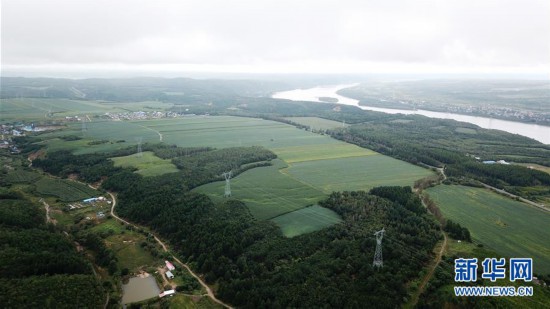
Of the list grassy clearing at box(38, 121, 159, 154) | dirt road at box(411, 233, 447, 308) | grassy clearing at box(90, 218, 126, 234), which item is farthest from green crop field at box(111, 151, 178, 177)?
dirt road at box(411, 233, 447, 308)

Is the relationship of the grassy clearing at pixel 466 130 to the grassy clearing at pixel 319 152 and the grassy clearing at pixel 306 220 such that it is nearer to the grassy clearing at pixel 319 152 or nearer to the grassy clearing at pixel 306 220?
the grassy clearing at pixel 319 152

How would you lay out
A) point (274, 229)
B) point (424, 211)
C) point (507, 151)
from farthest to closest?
point (507, 151) → point (424, 211) → point (274, 229)

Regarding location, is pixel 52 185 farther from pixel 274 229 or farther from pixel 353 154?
pixel 353 154

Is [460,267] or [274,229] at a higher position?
[460,267]

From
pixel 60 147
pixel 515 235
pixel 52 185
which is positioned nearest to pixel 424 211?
pixel 515 235

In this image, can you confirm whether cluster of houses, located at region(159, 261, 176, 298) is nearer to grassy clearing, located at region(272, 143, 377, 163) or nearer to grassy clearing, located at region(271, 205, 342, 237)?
grassy clearing, located at region(271, 205, 342, 237)

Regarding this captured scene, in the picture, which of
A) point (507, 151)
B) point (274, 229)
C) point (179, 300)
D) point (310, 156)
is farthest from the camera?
point (507, 151)

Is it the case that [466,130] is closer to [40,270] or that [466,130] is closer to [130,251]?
[130,251]
